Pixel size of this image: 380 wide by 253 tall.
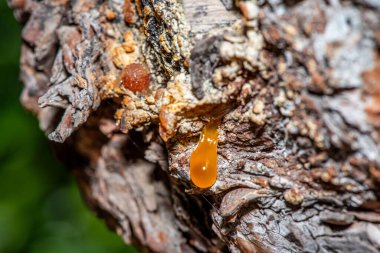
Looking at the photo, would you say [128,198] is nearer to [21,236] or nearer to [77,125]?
[77,125]

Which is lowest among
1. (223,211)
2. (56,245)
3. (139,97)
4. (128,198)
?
(56,245)

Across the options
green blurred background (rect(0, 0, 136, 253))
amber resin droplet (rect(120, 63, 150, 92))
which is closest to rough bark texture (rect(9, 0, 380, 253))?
amber resin droplet (rect(120, 63, 150, 92))

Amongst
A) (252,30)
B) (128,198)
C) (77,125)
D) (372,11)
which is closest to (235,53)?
(252,30)

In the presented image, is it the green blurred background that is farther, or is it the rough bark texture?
the green blurred background

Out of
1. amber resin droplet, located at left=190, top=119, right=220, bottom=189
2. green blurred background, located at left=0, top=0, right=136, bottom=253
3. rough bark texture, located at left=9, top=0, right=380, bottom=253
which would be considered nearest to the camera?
rough bark texture, located at left=9, top=0, right=380, bottom=253

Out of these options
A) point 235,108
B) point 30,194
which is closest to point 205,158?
point 235,108

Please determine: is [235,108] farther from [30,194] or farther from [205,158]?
[30,194]

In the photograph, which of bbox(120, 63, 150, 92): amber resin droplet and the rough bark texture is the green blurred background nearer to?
the rough bark texture
